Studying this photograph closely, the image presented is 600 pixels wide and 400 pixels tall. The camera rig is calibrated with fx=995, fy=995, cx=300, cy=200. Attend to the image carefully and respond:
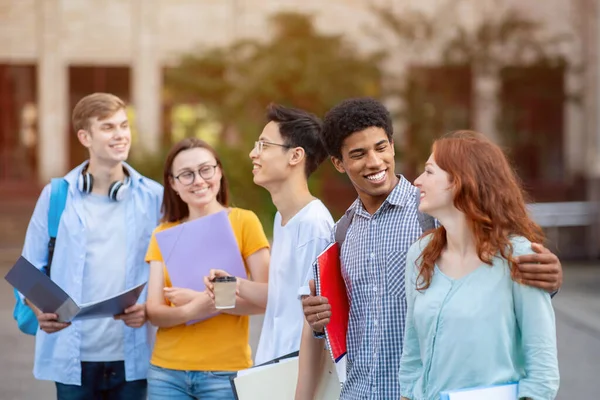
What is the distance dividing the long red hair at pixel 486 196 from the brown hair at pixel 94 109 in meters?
2.27

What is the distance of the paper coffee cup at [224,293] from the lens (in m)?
4.03

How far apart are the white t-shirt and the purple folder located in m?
0.36

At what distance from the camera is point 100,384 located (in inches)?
183

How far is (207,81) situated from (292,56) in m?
1.91

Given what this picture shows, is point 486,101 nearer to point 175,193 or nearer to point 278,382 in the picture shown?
point 175,193

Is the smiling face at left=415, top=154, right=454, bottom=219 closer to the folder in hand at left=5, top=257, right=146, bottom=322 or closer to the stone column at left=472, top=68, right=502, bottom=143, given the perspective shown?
the folder in hand at left=5, top=257, right=146, bottom=322

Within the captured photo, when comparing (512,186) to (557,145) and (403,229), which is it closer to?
(403,229)

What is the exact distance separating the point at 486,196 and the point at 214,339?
182 cm

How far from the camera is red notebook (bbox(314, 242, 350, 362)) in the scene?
342 cm

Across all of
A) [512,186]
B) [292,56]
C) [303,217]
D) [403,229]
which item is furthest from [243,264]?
[292,56]

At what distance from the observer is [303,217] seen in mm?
4016

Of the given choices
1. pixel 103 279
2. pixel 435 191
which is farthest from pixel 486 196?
pixel 103 279

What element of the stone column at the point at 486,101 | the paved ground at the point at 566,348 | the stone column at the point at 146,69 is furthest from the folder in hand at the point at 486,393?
the stone column at the point at 146,69

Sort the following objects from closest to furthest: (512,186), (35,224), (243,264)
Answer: (512,186), (243,264), (35,224)
